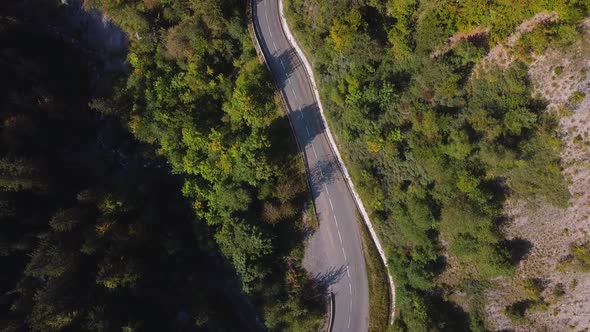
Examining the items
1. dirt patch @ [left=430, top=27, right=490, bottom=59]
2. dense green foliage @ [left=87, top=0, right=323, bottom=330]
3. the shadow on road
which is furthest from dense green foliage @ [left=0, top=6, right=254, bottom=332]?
dirt patch @ [left=430, top=27, right=490, bottom=59]

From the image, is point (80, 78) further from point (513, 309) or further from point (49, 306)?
point (513, 309)

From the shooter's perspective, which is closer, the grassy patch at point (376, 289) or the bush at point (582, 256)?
the bush at point (582, 256)

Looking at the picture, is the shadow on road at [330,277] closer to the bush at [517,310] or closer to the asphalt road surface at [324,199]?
the asphalt road surface at [324,199]

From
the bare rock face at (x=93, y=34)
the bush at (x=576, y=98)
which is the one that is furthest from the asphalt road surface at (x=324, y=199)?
the bush at (x=576, y=98)

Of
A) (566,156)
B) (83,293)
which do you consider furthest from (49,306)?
(566,156)

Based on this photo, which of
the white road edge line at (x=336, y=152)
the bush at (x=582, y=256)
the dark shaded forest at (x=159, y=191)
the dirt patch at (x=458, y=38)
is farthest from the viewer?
the white road edge line at (x=336, y=152)

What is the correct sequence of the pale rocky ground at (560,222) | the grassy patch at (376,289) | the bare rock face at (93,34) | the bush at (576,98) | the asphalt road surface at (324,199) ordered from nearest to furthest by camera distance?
the bush at (576,98) → the pale rocky ground at (560,222) → the grassy patch at (376,289) → the asphalt road surface at (324,199) → the bare rock face at (93,34)

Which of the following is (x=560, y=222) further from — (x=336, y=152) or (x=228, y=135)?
(x=228, y=135)
